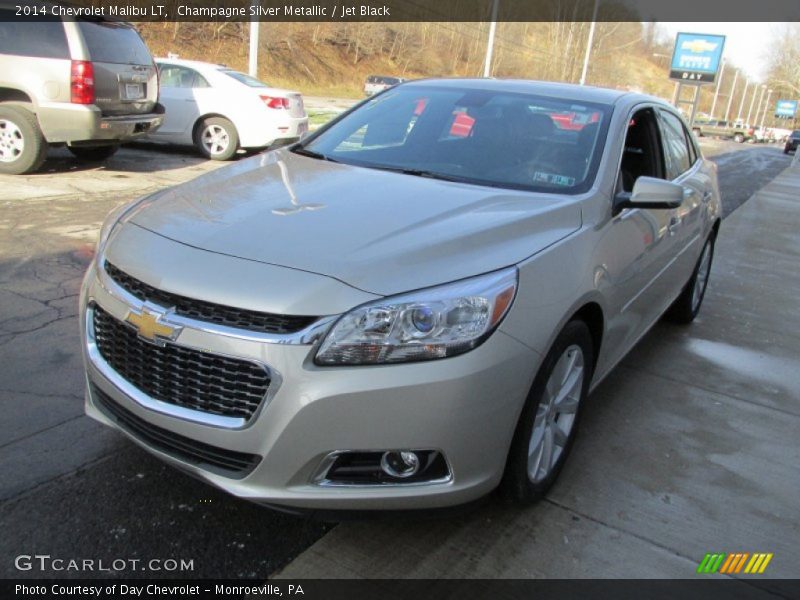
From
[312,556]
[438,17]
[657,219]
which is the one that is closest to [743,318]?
[657,219]

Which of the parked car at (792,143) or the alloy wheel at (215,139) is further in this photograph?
the parked car at (792,143)

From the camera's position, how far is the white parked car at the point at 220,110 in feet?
37.6

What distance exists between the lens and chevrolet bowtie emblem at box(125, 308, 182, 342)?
2.27 metres

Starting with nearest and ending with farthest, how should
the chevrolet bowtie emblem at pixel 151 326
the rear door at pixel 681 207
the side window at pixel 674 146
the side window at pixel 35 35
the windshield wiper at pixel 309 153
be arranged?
the chevrolet bowtie emblem at pixel 151 326 → the windshield wiper at pixel 309 153 → the rear door at pixel 681 207 → the side window at pixel 674 146 → the side window at pixel 35 35

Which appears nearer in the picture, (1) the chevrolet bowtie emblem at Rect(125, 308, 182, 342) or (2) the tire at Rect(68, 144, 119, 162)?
(1) the chevrolet bowtie emblem at Rect(125, 308, 182, 342)

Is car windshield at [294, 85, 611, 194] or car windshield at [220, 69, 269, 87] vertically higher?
car windshield at [294, 85, 611, 194]

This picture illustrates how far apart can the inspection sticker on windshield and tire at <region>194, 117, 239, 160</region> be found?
9175 millimetres

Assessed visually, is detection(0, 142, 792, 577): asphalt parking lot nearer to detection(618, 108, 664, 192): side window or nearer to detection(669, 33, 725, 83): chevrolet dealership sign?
detection(618, 108, 664, 192): side window

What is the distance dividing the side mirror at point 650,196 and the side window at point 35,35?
24.4 ft

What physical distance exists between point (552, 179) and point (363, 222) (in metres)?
1.10

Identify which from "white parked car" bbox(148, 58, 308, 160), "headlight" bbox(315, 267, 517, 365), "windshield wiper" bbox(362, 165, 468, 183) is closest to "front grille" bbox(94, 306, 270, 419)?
"headlight" bbox(315, 267, 517, 365)

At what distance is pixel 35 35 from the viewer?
327 inches

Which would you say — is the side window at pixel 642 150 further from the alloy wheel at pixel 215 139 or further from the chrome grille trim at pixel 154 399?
the alloy wheel at pixel 215 139

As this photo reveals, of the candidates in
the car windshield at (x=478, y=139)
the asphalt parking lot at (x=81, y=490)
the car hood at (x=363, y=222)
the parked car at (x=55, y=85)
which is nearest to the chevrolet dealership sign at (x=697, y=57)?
the parked car at (x=55, y=85)
